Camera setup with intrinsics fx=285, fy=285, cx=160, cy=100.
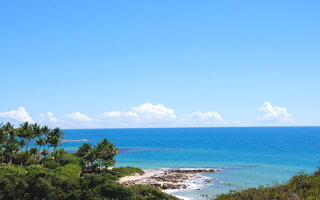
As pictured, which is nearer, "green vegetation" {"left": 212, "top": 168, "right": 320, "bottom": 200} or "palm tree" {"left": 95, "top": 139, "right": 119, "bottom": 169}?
"green vegetation" {"left": 212, "top": 168, "right": 320, "bottom": 200}

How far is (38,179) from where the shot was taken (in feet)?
110

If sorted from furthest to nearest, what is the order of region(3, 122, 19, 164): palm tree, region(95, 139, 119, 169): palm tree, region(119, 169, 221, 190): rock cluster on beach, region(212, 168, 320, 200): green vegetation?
region(95, 139, 119, 169): palm tree < region(3, 122, 19, 164): palm tree < region(119, 169, 221, 190): rock cluster on beach < region(212, 168, 320, 200): green vegetation

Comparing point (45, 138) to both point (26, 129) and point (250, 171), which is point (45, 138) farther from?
point (250, 171)

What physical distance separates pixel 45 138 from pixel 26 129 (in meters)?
5.57

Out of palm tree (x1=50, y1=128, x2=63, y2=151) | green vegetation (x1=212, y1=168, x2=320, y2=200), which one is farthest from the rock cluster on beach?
→ green vegetation (x1=212, y1=168, x2=320, y2=200)

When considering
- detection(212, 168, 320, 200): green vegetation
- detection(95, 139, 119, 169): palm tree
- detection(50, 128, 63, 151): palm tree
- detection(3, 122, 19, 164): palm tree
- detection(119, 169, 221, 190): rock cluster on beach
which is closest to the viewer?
detection(212, 168, 320, 200): green vegetation

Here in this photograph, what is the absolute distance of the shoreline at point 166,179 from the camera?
5850 centimetres

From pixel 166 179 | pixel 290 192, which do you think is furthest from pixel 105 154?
pixel 290 192

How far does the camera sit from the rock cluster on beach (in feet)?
195

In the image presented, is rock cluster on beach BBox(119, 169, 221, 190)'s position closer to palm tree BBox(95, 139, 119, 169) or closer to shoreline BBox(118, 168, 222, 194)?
shoreline BBox(118, 168, 222, 194)

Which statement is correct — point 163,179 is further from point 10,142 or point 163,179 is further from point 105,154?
point 10,142

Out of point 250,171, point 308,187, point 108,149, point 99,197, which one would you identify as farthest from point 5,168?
point 250,171

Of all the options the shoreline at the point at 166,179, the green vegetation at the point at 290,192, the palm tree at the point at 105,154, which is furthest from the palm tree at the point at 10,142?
the green vegetation at the point at 290,192

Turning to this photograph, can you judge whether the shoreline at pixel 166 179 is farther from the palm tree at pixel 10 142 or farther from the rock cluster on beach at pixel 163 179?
the palm tree at pixel 10 142
